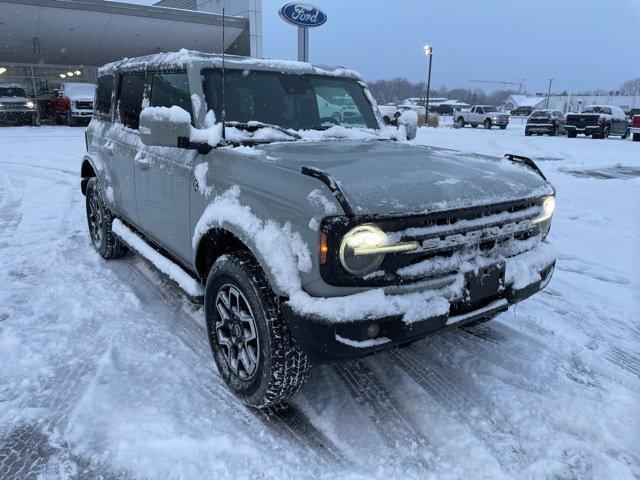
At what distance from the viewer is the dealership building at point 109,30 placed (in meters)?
27.5

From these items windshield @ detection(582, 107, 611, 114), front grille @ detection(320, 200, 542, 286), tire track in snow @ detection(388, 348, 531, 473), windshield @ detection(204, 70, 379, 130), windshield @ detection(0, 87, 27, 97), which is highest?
windshield @ detection(0, 87, 27, 97)

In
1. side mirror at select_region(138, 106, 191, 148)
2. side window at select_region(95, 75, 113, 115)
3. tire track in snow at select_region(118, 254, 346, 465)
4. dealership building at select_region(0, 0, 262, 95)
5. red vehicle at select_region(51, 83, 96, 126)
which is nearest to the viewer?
tire track in snow at select_region(118, 254, 346, 465)

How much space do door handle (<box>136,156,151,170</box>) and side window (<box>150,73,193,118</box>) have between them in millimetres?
440

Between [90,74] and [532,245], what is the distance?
139 ft

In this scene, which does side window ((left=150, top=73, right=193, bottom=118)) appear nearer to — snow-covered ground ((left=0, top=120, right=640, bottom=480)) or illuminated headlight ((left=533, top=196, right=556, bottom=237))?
snow-covered ground ((left=0, top=120, right=640, bottom=480))

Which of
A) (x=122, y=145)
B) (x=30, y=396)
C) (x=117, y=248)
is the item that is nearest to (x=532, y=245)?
(x=30, y=396)

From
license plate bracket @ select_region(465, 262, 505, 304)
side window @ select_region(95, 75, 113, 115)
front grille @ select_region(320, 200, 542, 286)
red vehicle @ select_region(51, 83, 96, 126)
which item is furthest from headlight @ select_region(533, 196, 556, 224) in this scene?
red vehicle @ select_region(51, 83, 96, 126)

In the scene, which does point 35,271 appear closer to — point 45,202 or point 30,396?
point 30,396

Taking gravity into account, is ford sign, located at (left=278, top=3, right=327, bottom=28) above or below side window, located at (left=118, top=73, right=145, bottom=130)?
above

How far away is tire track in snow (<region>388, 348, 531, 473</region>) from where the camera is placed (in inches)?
101

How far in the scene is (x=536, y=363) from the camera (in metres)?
3.37

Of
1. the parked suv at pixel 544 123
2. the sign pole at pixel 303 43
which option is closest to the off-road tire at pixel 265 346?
the sign pole at pixel 303 43

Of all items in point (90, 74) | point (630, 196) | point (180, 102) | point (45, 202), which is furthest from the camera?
point (90, 74)

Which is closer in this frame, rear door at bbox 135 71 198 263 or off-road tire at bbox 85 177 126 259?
rear door at bbox 135 71 198 263
